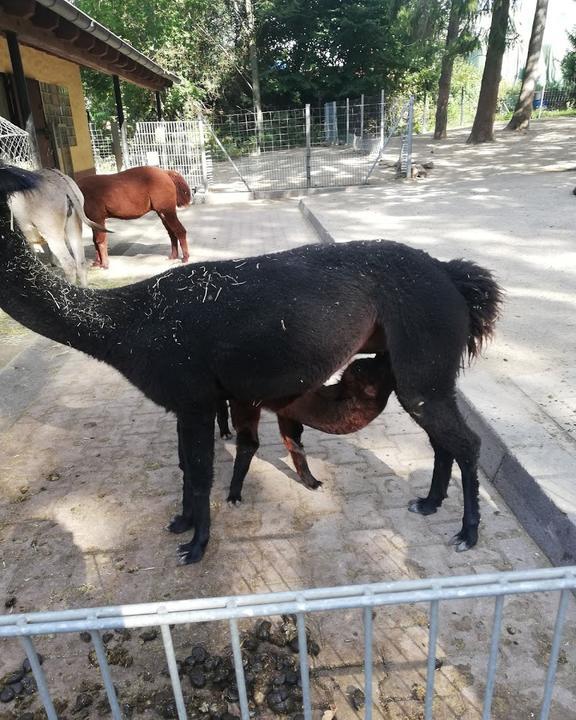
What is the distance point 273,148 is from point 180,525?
61.7 feet

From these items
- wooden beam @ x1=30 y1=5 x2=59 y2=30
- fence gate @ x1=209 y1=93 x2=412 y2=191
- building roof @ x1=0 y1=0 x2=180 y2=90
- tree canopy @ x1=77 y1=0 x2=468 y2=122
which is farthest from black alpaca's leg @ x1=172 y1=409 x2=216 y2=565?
tree canopy @ x1=77 y1=0 x2=468 y2=122

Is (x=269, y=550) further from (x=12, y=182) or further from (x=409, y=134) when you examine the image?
(x=409, y=134)

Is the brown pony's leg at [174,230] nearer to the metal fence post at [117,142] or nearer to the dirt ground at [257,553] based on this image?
the dirt ground at [257,553]

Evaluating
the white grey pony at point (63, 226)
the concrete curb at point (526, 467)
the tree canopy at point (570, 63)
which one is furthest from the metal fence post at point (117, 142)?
the tree canopy at point (570, 63)

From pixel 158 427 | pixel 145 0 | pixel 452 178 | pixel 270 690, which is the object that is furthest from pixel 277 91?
pixel 270 690

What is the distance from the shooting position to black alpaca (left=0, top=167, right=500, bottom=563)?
230 cm

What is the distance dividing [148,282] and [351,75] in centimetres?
3079

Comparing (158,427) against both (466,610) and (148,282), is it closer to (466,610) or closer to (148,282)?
(148,282)

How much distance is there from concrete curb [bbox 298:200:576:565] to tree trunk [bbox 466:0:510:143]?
1919 cm

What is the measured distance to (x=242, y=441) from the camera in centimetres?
301

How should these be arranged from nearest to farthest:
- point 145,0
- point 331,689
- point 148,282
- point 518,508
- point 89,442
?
point 331,689 < point 148,282 < point 518,508 < point 89,442 < point 145,0

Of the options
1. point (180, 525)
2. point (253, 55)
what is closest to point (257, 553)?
point (180, 525)

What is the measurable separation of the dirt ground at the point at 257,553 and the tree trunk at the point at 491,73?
63.4 ft

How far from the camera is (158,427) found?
3.88 m
